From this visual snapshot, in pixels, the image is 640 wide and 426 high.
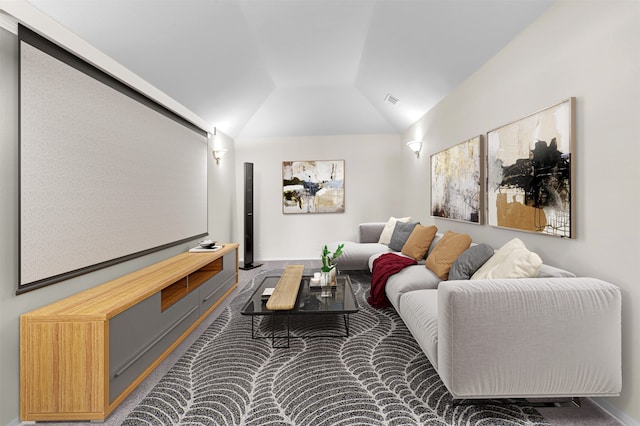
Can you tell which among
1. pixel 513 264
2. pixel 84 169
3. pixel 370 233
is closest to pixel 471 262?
pixel 513 264

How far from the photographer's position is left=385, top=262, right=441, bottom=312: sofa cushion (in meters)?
2.78

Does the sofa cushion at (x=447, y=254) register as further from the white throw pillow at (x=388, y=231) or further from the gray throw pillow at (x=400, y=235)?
the white throw pillow at (x=388, y=231)

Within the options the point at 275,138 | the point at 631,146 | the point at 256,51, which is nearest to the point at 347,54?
the point at 256,51

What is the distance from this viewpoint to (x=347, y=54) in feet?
13.4

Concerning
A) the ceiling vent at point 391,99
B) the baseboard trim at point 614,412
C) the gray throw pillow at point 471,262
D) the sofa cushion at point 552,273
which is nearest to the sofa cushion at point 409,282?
the gray throw pillow at point 471,262

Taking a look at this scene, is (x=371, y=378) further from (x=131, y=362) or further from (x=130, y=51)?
(x=130, y=51)

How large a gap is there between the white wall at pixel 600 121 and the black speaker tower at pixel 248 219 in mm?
4105

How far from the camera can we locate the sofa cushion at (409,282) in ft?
9.12

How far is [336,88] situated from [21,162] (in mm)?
4493

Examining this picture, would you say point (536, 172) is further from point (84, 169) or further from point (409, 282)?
point (84, 169)

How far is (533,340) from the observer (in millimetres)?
1626

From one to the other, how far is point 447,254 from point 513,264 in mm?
900

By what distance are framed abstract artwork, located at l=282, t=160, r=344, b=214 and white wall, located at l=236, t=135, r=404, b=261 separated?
0.11m

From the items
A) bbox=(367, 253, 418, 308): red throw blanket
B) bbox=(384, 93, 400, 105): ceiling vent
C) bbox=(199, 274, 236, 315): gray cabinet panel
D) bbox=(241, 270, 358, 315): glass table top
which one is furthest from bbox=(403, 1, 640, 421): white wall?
bbox=(199, 274, 236, 315): gray cabinet panel
